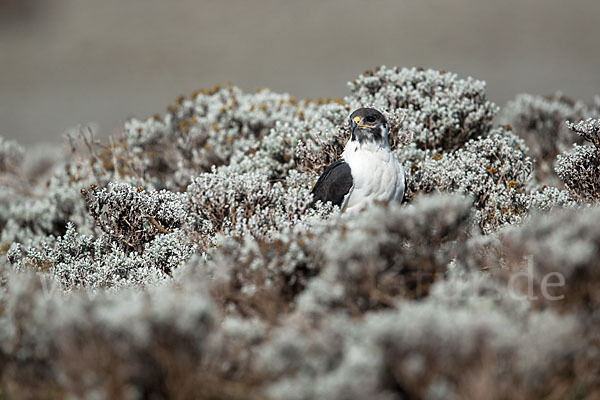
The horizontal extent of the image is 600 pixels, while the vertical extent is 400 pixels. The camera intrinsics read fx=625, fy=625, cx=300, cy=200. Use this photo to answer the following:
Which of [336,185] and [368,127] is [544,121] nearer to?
[368,127]

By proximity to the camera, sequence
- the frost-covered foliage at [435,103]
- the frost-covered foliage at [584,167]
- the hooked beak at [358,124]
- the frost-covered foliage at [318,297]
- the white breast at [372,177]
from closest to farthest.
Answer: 1. the frost-covered foliage at [318,297]
2. the white breast at [372,177]
3. the hooked beak at [358,124]
4. the frost-covered foliage at [584,167]
5. the frost-covered foliage at [435,103]

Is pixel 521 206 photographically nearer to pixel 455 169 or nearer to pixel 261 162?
pixel 455 169

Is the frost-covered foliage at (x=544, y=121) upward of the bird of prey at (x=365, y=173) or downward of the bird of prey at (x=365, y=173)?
upward

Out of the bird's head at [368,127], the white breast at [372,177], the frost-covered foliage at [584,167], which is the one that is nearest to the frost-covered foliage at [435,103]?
the frost-covered foliage at [584,167]

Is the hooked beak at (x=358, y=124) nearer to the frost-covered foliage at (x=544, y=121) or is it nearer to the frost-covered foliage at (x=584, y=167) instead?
the frost-covered foliage at (x=584, y=167)

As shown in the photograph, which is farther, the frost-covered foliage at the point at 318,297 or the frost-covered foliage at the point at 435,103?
the frost-covered foliage at the point at 435,103

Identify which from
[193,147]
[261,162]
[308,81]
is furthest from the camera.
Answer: [308,81]

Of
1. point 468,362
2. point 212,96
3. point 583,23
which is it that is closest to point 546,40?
point 583,23

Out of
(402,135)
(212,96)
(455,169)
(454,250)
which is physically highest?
(212,96)
